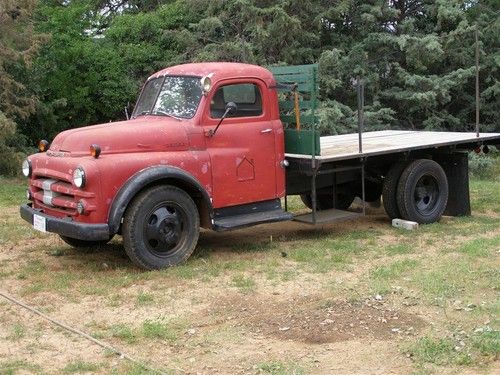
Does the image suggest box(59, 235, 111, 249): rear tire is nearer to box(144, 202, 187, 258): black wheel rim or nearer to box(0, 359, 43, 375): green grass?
box(144, 202, 187, 258): black wheel rim

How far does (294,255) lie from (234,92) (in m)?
1.95

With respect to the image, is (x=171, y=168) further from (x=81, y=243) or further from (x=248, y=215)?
(x=81, y=243)

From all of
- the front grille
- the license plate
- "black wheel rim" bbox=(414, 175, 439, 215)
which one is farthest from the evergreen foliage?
the license plate

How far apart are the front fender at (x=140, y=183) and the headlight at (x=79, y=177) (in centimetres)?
37

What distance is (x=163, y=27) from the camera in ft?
62.7

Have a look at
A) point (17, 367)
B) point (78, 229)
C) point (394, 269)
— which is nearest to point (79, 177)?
point (78, 229)

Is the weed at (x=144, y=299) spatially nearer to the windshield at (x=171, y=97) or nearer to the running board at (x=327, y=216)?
the windshield at (x=171, y=97)

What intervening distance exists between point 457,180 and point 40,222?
598cm

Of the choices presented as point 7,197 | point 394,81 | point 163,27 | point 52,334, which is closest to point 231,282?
point 52,334

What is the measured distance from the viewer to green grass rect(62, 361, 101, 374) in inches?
195

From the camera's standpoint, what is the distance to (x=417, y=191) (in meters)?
10.1

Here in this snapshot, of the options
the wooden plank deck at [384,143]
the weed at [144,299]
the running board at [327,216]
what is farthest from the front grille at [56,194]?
the running board at [327,216]

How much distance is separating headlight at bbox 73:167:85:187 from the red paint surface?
0.17 feet

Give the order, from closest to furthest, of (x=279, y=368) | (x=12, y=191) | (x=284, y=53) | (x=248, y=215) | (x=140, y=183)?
(x=279, y=368), (x=140, y=183), (x=248, y=215), (x=12, y=191), (x=284, y=53)
